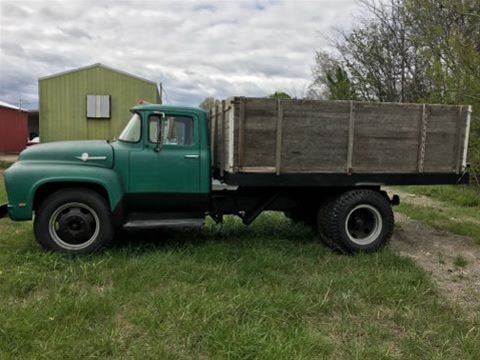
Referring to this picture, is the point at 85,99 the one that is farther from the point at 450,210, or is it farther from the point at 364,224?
the point at 364,224

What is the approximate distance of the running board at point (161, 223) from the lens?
5723 millimetres

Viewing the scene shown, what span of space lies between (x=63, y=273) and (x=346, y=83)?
57.1 feet

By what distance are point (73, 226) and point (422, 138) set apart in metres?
4.58

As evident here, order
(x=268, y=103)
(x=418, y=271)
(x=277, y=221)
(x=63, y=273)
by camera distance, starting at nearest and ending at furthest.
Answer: (x=63, y=273)
(x=418, y=271)
(x=268, y=103)
(x=277, y=221)

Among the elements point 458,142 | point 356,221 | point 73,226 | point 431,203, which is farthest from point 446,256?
point 431,203

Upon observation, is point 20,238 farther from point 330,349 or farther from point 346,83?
point 346,83

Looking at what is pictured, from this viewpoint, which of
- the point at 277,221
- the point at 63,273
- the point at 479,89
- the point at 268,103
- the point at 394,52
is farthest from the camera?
the point at 394,52

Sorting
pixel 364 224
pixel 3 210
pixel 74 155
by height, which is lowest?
pixel 364 224

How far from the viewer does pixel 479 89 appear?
7.12 metres

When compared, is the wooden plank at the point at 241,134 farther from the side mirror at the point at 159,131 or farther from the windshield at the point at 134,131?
the windshield at the point at 134,131

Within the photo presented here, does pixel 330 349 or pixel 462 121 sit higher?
pixel 462 121

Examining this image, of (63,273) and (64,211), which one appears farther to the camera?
(64,211)

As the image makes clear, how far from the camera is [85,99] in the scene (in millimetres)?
21391

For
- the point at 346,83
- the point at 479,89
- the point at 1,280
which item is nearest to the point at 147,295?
the point at 1,280
